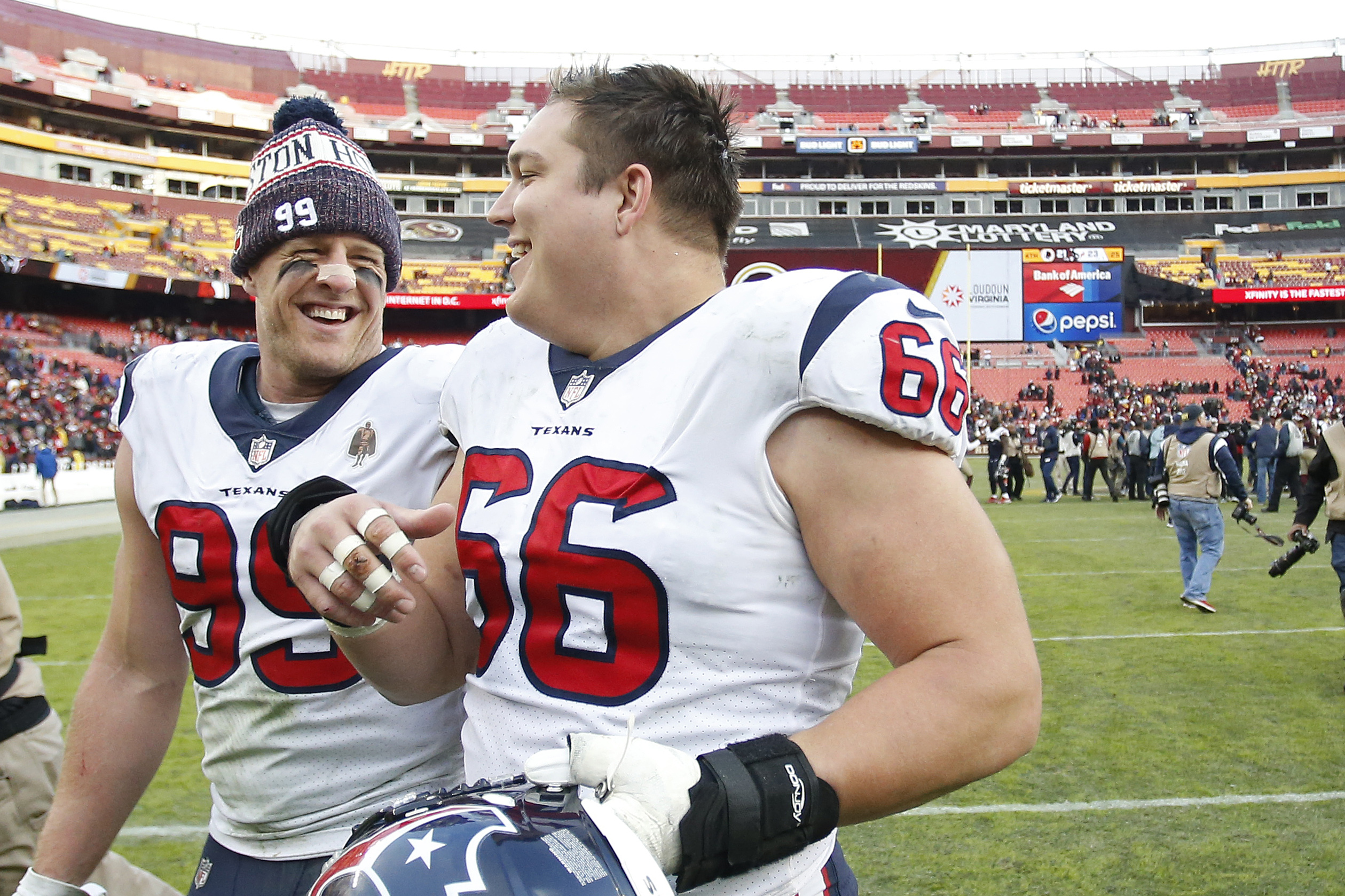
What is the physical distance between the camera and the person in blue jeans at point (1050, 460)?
18.2 metres

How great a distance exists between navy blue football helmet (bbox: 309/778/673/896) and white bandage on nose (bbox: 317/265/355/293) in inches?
49.9

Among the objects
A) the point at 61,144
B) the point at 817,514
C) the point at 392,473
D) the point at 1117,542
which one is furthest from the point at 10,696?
the point at 61,144

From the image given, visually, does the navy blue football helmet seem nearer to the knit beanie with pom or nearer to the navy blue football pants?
the navy blue football pants

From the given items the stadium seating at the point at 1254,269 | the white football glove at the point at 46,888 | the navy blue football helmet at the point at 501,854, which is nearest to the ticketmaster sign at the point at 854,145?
the stadium seating at the point at 1254,269

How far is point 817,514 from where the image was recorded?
1.27 meters

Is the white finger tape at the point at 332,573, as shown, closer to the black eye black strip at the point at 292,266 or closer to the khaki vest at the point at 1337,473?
the black eye black strip at the point at 292,266

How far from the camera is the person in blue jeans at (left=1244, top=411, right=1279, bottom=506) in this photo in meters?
16.3

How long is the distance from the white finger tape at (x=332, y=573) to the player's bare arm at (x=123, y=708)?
920 mm

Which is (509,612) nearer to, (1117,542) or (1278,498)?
(1117,542)

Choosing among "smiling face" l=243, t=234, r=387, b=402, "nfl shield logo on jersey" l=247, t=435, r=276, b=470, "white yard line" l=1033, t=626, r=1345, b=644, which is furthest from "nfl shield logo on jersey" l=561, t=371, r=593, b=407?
"white yard line" l=1033, t=626, r=1345, b=644

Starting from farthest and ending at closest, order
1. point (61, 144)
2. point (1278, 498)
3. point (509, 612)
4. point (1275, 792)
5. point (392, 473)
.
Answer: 1. point (61, 144)
2. point (1278, 498)
3. point (1275, 792)
4. point (392, 473)
5. point (509, 612)

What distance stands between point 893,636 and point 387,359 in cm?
133

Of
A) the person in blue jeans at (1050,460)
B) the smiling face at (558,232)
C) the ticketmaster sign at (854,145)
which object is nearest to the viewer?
the smiling face at (558,232)

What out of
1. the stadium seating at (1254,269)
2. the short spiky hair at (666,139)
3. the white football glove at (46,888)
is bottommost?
the white football glove at (46,888)
